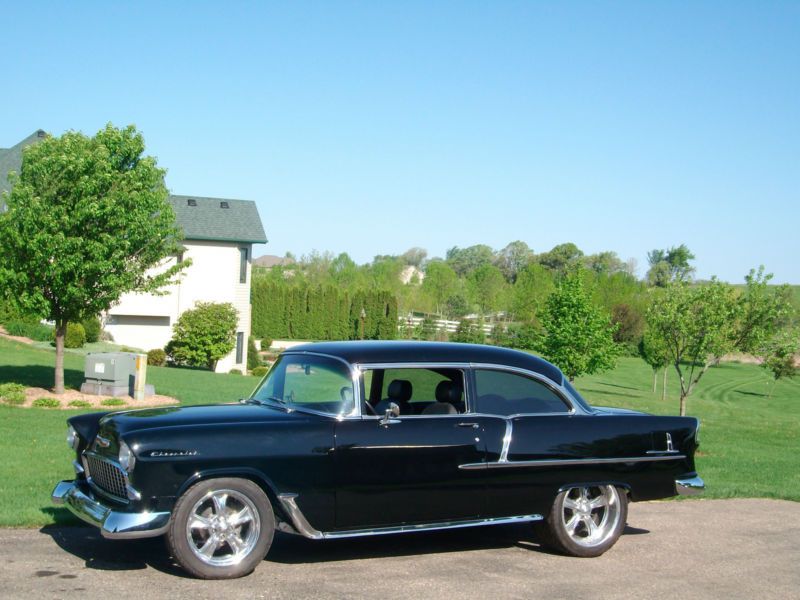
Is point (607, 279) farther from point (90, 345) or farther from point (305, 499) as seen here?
point (305, 499)

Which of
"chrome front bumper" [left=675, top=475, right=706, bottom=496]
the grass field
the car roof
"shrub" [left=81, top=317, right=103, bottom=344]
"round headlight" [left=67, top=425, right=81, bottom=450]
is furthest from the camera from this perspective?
"shrub" [left=81, top=317, right=103, bottom=344]

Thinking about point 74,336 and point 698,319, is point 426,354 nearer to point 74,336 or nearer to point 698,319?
point 698,319

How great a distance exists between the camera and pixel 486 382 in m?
7.45

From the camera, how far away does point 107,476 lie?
6.46m

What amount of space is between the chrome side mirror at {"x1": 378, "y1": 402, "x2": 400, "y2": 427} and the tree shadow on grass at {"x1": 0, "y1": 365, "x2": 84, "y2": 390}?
666 inches

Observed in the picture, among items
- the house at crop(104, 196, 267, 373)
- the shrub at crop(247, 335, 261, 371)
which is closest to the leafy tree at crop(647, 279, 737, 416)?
the house at crop(104, 196, 267, 373)

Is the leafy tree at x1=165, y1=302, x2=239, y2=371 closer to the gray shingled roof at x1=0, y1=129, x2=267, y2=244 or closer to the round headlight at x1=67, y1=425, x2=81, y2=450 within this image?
the gray shingled roof at x1=0, y1=129, x2=267, y2=244

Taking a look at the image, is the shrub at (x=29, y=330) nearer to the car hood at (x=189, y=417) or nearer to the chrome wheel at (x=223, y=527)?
the car hood at (x=189, y=417)

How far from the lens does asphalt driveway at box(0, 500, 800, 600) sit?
19.5 ft

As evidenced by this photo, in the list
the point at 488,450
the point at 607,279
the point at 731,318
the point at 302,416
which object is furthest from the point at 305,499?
the point at 607,279

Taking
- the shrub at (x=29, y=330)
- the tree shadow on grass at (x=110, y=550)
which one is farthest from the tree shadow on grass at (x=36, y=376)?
the tree shadow on grass at (x=110, y=550)

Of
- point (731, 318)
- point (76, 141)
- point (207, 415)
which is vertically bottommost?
point (207, 415)

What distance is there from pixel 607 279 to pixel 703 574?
87.5m

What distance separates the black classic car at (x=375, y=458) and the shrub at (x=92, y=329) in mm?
36303
